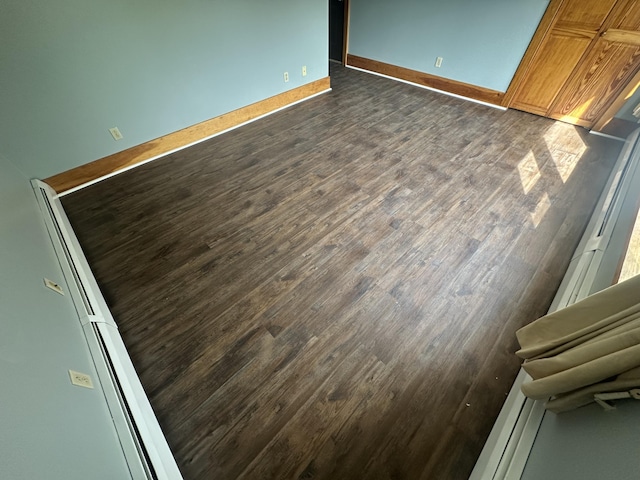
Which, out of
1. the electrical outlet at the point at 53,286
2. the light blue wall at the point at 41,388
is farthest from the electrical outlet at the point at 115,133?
the electrical outlet at the point at 53,286

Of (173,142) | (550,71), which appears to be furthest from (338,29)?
(173,142)

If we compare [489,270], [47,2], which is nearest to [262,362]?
[489,270]

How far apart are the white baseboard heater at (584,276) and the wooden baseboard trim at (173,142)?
307 centimetres

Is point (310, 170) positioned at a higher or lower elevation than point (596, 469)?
higher

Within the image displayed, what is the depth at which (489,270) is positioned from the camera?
1.69 metres

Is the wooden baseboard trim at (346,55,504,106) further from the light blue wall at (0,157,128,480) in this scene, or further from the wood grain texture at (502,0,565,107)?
the light blue wall at (0,157,128,480)

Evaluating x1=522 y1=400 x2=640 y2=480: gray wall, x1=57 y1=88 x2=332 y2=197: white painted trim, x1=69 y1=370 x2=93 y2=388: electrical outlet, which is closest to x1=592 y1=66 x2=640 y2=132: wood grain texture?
x1=57 y1=88 x2=332 y2=197: white painted trim

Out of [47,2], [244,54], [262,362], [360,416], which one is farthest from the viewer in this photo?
[244,54]

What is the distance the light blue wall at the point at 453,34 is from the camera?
9.31ft

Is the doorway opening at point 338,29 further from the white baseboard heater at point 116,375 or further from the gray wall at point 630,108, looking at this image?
the white baseboard heater at point 116,375

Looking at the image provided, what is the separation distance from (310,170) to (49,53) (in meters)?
1.89

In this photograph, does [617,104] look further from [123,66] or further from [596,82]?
[123,66]

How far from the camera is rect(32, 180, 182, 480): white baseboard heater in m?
0.98

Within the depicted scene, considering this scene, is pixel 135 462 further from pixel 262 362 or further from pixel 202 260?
pixel 202 260
